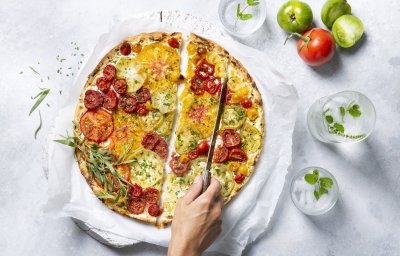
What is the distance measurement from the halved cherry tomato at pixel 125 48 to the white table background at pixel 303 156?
32 cm

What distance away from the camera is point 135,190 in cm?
436

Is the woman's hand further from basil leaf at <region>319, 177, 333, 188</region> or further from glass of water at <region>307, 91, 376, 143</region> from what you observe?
glass of water at <region>307, 91, 376, 143</region>

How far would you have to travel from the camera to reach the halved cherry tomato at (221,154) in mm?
4340

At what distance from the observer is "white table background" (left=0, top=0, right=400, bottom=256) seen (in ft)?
14.7

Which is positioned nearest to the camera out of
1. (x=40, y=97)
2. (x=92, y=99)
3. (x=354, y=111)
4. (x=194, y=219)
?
(x=194, y=219)

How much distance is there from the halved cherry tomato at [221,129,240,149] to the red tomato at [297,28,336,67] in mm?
818

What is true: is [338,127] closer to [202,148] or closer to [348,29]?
[348,29]

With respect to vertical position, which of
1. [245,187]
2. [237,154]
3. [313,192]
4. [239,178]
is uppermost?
[237,154]

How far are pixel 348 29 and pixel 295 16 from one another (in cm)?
42

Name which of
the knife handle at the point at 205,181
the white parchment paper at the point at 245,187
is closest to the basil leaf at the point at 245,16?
the white parchment paper at the point at 245,187

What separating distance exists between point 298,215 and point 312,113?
83 cm

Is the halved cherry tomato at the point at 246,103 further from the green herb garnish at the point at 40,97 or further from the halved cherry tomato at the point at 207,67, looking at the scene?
the green herb garnish at the point at 40,97

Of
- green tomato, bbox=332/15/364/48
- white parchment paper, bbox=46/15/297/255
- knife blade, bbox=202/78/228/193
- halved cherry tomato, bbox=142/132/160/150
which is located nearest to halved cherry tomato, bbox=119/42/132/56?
white parchment paper, bbox=46/15/297/255

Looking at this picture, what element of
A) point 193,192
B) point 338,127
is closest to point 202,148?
point 193,192
